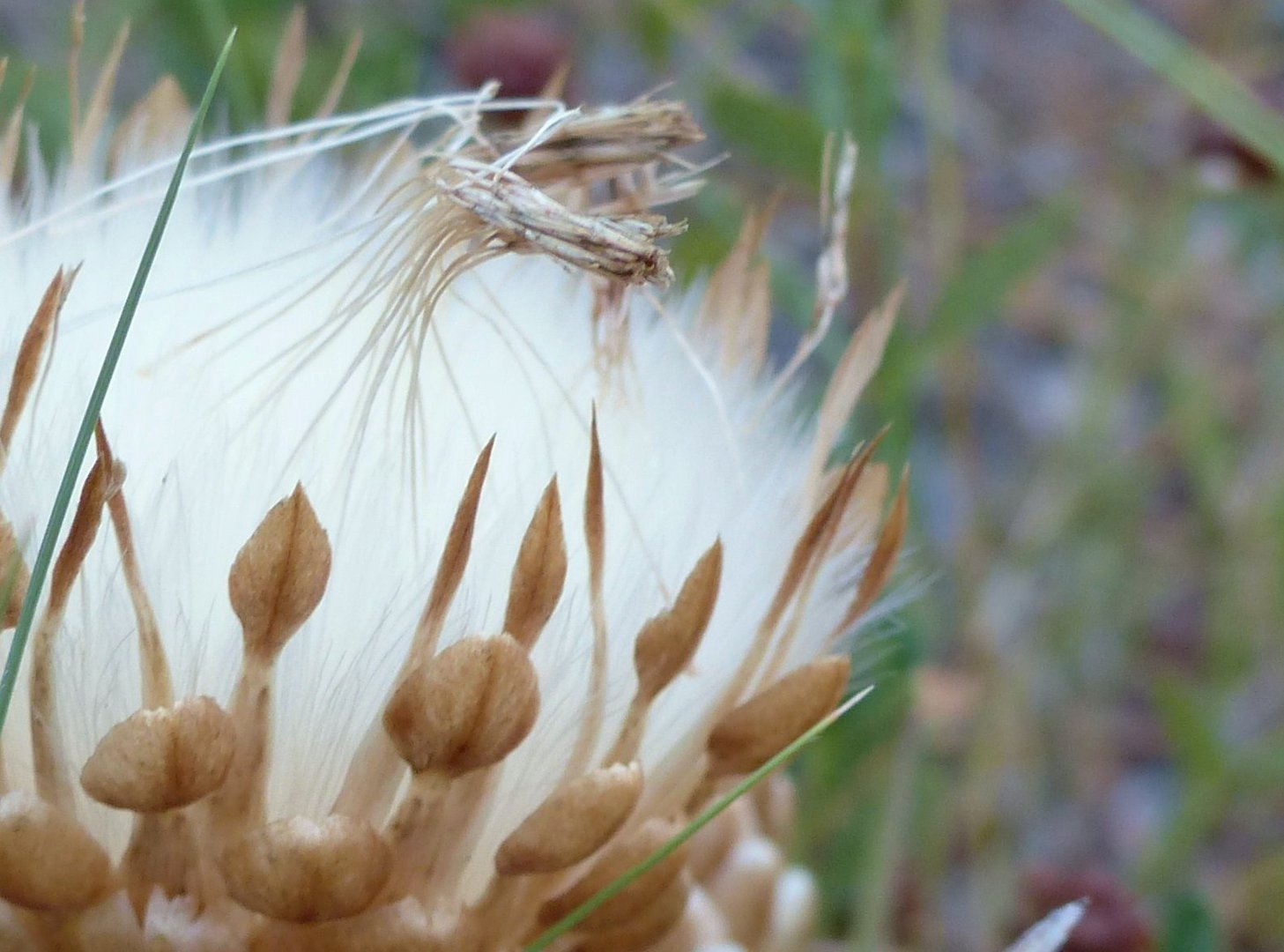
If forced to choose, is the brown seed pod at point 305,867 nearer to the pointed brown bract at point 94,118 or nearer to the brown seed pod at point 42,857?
the brown seed pod at point 42,857

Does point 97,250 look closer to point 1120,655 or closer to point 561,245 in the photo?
point 561,245

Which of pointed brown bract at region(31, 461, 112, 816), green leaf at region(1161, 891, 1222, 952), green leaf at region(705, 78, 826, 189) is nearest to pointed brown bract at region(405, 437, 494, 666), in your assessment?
pointed brown bract at region(31, 461, 112, 816)

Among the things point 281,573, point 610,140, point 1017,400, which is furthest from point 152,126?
point 1017,400

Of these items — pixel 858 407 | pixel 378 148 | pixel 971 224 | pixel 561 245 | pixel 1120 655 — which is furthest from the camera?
pixel 971 224

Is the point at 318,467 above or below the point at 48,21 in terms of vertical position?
below

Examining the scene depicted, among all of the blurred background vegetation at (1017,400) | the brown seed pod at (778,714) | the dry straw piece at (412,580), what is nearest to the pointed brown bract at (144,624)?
the dry straw piece at (412,580)

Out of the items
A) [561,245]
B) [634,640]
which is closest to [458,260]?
[561,245]
